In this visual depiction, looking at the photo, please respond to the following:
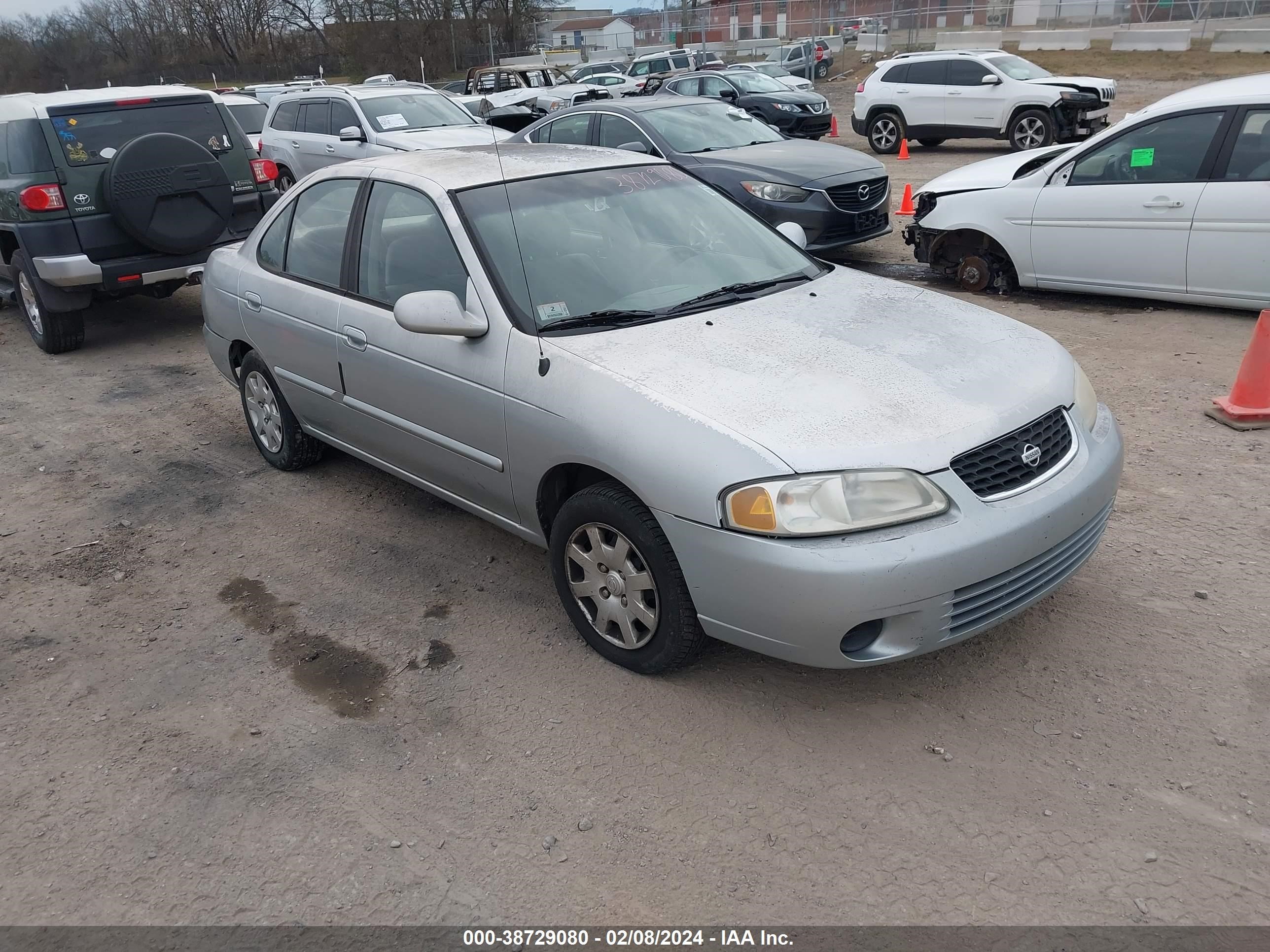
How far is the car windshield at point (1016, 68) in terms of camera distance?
699 inches

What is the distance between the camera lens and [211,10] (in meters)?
66.6

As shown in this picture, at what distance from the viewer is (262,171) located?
8.95 m

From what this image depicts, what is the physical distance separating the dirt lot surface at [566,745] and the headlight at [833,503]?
30.4 inches

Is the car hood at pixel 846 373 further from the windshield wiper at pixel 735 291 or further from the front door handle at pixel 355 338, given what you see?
the front door handle at pixel 355 338

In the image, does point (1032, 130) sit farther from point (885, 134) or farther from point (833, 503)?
point (833, 503)

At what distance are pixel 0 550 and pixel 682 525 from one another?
12.6 ft

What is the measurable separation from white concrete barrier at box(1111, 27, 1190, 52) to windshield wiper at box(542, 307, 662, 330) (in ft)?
109

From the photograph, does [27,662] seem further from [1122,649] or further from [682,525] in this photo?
[1122,649]

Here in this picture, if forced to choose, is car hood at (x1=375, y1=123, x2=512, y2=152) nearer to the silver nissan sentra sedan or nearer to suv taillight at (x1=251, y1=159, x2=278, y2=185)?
suv taillight at (x1=251, y1=159, x2=278, y2=185)

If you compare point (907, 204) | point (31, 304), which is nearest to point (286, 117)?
point (31, 304)

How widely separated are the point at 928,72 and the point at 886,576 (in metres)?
18.1

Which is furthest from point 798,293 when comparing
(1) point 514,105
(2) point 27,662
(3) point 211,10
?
(3) point 211,10

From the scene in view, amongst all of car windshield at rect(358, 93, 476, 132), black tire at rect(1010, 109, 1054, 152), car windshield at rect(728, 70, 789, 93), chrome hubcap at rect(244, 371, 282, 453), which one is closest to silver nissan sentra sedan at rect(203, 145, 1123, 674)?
chrome hubcap at rect(244, 371, 282, 453)
